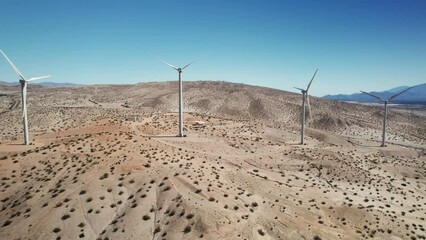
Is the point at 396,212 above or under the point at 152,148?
under

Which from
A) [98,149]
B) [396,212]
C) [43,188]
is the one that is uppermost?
[98,149]

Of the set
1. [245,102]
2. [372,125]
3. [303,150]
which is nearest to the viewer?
[303,150]

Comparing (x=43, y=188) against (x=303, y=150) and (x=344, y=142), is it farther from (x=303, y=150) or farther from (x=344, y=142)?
(x=344, y=142)

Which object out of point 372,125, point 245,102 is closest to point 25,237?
point 245,102

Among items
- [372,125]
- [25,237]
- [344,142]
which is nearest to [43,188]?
[25,237]

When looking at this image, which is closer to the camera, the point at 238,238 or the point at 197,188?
the point at 238,238

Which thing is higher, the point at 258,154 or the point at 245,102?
the point at 245,102

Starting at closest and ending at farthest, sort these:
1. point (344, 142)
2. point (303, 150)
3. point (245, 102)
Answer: point (303, 150)
point (344, 142)
point (245, 102)

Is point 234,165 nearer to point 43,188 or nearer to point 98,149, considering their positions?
point 98,149

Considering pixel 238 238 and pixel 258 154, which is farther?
pixel 258 154
